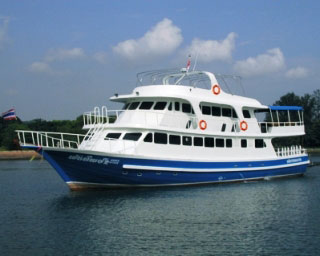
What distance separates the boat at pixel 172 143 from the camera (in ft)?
71.6

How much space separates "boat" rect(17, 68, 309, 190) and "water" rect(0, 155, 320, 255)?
0.96m

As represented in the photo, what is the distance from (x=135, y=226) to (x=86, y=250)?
295cm

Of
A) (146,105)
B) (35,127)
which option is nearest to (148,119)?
(146,105)

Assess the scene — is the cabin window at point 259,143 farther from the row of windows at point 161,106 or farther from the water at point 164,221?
the row of windows at point 161,106

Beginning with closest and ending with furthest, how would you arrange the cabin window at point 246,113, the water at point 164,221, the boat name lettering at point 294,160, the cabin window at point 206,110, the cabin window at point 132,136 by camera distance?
1. the water at point 164,221
2. the cabin window at point 132,136
3. the cabin window at point 206,110
4. the cabin window at point 246,113
5. the boat name lettering at point 294,160

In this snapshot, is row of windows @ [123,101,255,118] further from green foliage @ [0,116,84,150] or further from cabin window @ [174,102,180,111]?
green foliage @ [0,116,84,150]

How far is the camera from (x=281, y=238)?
1427 centimetres

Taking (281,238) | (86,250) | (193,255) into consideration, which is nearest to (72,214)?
(86,250)

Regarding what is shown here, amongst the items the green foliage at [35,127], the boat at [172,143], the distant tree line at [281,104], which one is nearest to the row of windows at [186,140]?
the boat at [172,143]

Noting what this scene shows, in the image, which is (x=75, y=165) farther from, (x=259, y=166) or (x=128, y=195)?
(x=259, y=166)

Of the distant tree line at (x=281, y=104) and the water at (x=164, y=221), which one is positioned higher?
the distant tree line at (x=281, y=104)

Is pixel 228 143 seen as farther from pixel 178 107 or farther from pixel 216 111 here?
pixel 178 107

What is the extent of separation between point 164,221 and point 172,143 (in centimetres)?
743

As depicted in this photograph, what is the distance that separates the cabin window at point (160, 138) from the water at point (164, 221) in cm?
252
